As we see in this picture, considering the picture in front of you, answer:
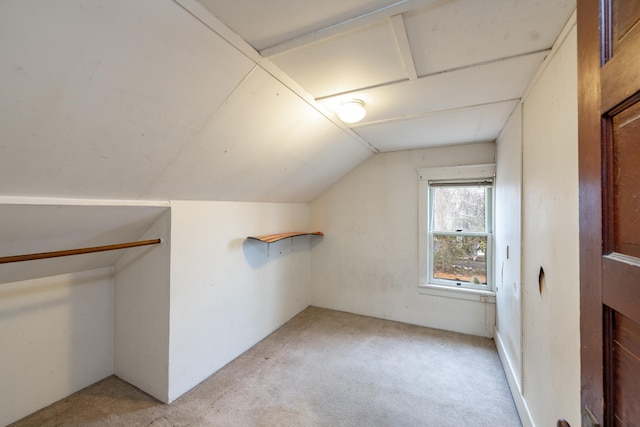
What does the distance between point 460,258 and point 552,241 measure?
1.97 meters

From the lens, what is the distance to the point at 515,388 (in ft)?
6.52

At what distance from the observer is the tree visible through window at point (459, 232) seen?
3.09m

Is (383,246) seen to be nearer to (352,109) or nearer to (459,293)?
(459,293)

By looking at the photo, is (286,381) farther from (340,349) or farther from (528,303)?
(528,303)

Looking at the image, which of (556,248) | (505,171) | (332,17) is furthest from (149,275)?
(505,171)

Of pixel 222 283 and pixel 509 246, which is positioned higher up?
pixel 509 246

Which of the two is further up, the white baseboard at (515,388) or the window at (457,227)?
the window at (457,227)

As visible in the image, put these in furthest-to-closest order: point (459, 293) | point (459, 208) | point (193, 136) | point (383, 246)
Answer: point (383, 246)
point (459, 208)
point (459, 293)
point (193, 136)

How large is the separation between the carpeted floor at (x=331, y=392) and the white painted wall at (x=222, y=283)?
19 centimetres

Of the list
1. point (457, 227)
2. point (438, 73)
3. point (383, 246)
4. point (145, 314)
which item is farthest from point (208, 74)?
point (457, 227)

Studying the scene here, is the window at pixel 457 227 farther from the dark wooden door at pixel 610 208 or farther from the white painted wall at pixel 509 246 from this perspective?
the dark wooden door at pixel 610 208

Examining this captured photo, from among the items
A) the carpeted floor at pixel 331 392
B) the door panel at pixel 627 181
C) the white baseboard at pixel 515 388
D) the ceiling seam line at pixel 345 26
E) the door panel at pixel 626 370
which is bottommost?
the carpeted floor at pixel 331 392

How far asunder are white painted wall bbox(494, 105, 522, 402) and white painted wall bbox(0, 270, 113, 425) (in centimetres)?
337

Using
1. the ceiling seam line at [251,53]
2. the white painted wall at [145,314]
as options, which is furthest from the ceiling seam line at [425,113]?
the white painted wall at [145,314]
